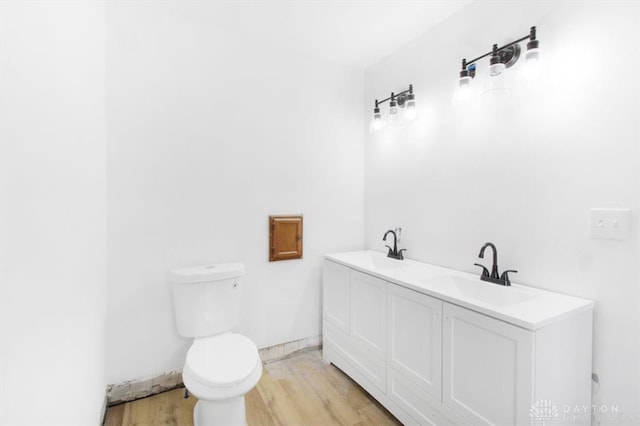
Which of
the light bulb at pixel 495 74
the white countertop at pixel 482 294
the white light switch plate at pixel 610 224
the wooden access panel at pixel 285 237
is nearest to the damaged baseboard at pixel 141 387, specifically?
the wooden access panel at pixel 285 237

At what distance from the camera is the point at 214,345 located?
1782 millimetres

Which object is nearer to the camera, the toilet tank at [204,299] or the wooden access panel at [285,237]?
the toilet tank at [204,299]

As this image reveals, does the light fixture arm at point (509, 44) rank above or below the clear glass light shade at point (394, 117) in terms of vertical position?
→ above

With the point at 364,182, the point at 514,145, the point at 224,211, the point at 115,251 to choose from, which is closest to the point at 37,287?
the point at 115,251

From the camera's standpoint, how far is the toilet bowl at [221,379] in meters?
1.44

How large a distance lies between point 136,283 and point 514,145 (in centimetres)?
238

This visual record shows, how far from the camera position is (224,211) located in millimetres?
2168

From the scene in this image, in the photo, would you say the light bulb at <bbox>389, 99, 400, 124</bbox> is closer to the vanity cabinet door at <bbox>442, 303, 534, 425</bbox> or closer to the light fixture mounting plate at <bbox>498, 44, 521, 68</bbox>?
the light fixture mounting plate at <bbox>498, 44, 521, 68</bbox>

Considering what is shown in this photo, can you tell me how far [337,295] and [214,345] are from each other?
3.03 ft

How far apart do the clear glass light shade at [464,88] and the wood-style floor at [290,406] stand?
1931 millimetres

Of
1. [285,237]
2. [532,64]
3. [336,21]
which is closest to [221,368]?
[285,237]

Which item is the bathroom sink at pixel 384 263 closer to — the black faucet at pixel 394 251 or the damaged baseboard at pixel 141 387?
the black faucet at pixel 394 251

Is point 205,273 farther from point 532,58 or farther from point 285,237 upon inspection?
point 532,58

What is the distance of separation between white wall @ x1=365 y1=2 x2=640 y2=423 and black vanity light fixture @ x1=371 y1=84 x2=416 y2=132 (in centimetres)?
8
